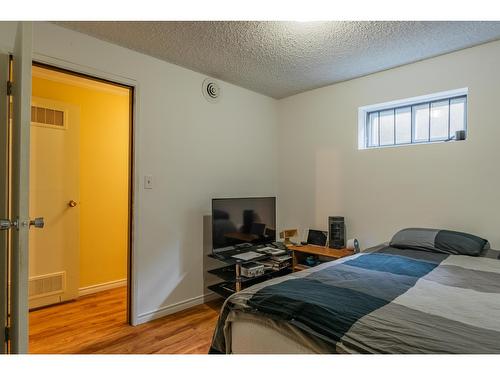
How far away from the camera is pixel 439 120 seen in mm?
2664

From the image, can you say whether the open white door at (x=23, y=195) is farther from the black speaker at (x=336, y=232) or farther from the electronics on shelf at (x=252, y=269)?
the black speaker at (x=336, y=232)

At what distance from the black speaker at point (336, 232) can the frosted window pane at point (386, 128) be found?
3.04 feet

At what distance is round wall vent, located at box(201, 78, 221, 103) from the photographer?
2955 mm

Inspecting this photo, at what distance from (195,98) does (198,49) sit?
0.55 meters

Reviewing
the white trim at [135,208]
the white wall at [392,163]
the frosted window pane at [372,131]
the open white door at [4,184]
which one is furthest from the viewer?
the frosted window pane at [372,131]

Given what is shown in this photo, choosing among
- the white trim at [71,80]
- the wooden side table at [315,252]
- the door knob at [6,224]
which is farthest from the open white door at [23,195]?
the wooden side table at [315,252]

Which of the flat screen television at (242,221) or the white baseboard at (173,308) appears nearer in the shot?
the white baseboard at (173,308)

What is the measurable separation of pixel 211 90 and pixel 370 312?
2560 mm

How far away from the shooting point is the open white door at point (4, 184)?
1.60 m

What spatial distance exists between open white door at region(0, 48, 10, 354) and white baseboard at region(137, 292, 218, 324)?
103cm

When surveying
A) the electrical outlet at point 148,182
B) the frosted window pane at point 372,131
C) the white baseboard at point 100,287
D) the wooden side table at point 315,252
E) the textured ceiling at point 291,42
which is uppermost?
the textured ceiling at point 291,42
